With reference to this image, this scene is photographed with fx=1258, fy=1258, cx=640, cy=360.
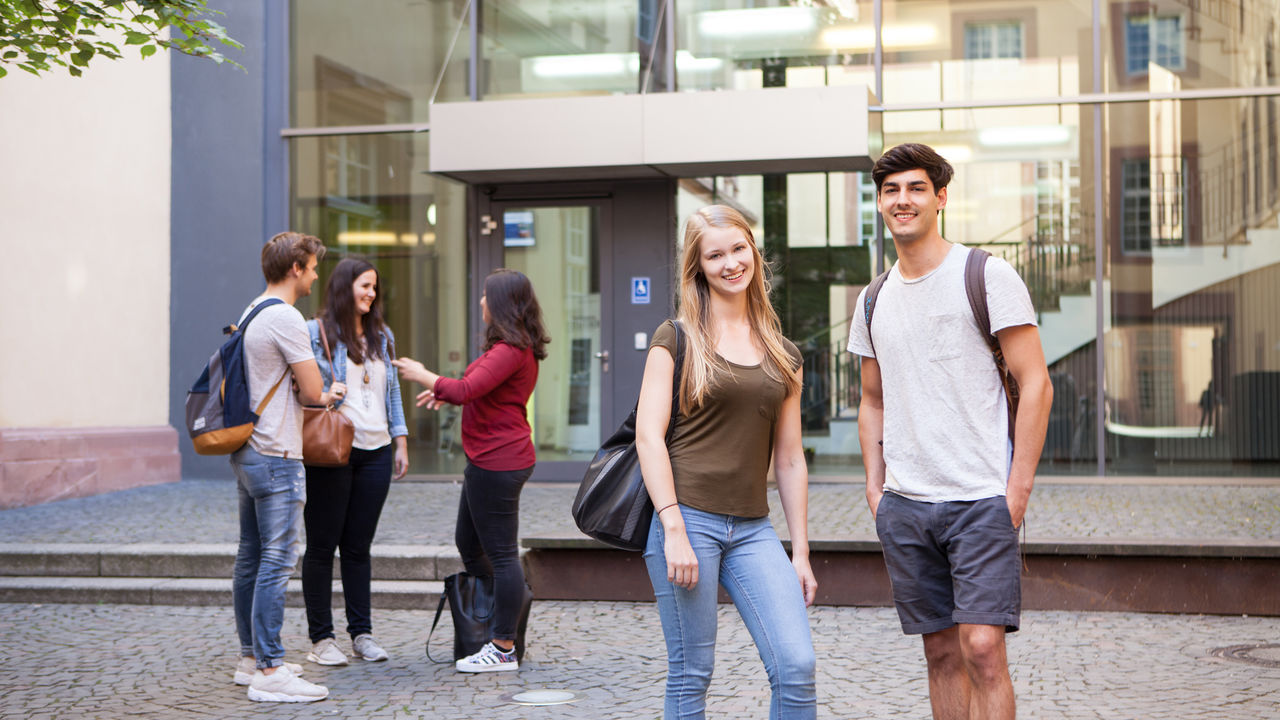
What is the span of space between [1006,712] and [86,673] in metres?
4.18

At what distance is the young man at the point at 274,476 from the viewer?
5156 millimetres

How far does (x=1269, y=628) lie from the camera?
621 cm

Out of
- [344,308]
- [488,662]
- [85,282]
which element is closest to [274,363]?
[344,308]

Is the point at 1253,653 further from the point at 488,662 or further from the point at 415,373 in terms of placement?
the point at 415,373

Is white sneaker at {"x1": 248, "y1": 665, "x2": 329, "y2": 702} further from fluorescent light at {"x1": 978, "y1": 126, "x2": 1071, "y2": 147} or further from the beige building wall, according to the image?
fluorescent light at {"x1": 978, "y1": 126, "x2": 1071, "y2": 147}

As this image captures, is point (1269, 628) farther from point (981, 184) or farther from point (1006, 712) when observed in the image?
point (981, 184)

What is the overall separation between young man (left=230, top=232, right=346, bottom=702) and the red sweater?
62 centimetres

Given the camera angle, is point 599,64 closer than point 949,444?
No

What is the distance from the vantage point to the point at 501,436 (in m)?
5.45

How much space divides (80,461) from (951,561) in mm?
9688

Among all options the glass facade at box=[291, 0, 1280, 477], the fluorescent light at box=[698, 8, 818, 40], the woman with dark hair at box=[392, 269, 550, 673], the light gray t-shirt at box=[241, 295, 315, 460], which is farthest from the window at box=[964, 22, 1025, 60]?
the light gray t-shirt at box=[241, 295, 315, 460]

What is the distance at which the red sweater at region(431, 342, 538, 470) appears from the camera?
5375 mm

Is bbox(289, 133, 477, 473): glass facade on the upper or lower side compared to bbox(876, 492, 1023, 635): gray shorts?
upper

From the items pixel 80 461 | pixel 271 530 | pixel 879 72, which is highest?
pixel 879 72
